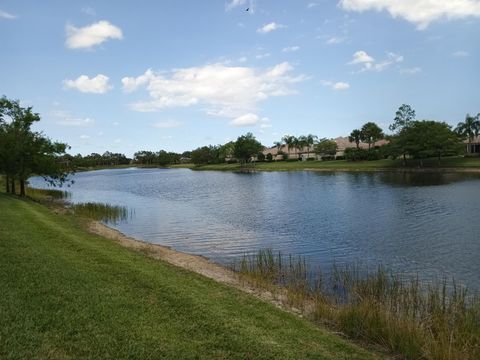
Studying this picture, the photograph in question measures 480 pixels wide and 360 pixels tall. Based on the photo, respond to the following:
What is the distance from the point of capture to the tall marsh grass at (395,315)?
8.82 meters

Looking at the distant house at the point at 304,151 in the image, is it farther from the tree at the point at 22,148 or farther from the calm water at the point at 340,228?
the tree at the point at 22,148

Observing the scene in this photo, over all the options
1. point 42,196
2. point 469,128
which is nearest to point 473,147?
point 469,128

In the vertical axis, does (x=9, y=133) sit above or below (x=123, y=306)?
above

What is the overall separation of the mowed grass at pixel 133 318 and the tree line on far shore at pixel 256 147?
92.5 ft

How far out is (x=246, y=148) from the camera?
15050cm

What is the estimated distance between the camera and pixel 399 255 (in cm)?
2050

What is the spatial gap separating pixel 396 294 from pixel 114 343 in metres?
8.47

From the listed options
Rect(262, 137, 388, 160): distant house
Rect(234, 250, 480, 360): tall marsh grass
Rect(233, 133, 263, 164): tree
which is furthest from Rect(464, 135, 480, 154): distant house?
Rect(234, 250, 480, 360): tall marsh grass

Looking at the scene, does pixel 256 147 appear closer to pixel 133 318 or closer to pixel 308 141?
pixel 308 141

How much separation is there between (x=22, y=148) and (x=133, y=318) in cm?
3386

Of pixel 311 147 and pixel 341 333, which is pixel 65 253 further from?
pixel 311 147

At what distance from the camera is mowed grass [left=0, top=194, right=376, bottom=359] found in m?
7.04

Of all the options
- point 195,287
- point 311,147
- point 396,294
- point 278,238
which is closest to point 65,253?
point 195,287

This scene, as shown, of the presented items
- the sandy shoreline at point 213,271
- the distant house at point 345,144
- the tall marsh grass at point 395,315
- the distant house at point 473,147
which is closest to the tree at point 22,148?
the sandy shoreline at point 213,271
